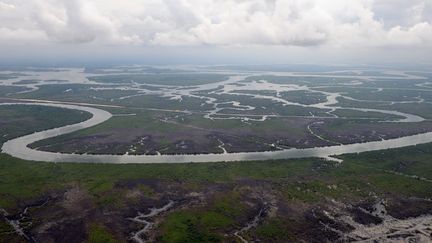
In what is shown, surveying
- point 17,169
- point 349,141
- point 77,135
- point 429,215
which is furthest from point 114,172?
point 349,141

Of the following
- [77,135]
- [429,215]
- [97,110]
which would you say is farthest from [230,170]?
[97,110]

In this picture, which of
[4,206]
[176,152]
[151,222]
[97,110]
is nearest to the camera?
[151,222]

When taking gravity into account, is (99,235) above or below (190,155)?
above

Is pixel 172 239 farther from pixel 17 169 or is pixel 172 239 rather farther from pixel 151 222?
pixel 17 169

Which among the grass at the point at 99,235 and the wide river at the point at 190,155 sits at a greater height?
the grass at the point at 99,235

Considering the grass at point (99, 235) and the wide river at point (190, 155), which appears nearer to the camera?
the grass at point (99, 235)

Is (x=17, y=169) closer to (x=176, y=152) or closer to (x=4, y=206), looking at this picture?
(x=4, y=206)

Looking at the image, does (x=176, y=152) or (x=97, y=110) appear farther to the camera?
(x=97, y=110)

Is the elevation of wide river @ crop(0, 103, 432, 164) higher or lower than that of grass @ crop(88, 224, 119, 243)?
lower

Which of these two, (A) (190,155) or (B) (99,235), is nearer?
(B) (99,235)

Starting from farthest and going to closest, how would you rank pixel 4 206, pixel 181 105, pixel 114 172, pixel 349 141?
pixel 181 105
pixel 349 141
pixel 114 172
pixel 4 206

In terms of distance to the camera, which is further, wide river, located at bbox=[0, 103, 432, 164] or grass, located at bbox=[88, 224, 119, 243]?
wide river, located at bbox=[0, 103, 432, 164]
